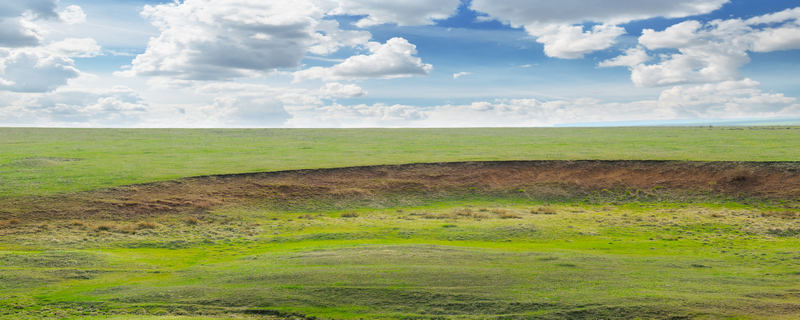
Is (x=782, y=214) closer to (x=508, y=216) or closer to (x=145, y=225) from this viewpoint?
(x=508, y=216)

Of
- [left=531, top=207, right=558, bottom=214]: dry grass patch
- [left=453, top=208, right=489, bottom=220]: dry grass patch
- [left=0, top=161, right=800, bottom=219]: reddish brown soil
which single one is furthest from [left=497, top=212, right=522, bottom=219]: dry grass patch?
[left=0, top=161, right=800, bottom=219]: reddish brown soil

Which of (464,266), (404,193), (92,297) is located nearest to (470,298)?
(464,266)

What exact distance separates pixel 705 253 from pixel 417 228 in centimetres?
1338

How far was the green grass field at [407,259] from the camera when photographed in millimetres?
15344

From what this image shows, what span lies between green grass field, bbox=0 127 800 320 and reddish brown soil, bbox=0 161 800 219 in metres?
1.19

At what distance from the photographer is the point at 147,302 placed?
16.1m

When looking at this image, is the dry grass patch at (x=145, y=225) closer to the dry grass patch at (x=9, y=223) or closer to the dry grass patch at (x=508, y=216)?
the dry grass patch at (x=9, y=223)

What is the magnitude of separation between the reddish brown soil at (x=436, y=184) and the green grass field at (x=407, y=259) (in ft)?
3.89

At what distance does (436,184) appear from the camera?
39.8m

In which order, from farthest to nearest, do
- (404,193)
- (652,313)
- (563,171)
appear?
(563,171) < (404,193) < (652,313)

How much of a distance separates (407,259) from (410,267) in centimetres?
130

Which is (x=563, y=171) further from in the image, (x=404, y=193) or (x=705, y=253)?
(x=705, y=253)

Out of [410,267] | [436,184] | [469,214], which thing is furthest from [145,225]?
[436,184]

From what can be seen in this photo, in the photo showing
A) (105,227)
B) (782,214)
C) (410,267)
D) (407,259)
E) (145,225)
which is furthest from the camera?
(782,214)
